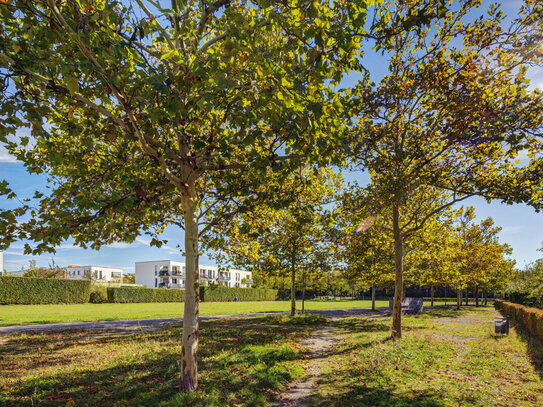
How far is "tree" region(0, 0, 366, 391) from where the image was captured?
416 cm

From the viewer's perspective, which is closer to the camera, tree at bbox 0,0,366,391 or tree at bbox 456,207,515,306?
tree at bbox 0,0,366,391

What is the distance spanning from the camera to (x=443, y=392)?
6.37 meters

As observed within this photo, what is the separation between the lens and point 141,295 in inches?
1667

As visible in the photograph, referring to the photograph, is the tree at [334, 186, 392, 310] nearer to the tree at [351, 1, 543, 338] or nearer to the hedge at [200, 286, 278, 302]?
the tree at [351, 1, 543, 338]

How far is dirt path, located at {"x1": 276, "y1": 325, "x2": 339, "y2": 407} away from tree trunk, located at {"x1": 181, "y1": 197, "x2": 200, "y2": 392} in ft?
6.01

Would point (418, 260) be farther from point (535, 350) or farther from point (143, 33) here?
point (143, 33)

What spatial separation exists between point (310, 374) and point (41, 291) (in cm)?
3426

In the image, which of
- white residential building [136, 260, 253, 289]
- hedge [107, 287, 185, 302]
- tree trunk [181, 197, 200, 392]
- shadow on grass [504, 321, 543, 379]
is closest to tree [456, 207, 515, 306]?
shadow on grass [504, 321, 543, 379]

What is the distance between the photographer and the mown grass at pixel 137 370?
593cm

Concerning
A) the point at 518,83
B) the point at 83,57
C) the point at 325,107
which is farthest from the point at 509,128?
the point at 83,57

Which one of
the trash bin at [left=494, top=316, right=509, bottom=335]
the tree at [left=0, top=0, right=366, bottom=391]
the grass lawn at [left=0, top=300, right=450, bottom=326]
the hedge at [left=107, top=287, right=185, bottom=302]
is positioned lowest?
the hedge at [left=107, top=287, right=185, bottom=302]

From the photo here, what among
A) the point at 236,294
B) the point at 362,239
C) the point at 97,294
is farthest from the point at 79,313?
the point at 236,294

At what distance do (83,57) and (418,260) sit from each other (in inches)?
900

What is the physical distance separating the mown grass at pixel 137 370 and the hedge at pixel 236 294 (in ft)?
114
